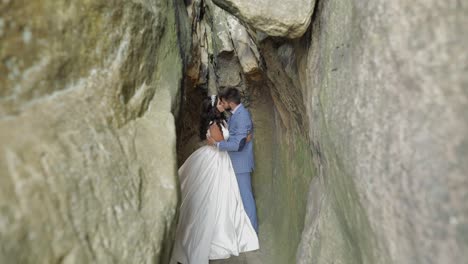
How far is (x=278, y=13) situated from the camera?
5.59 ft

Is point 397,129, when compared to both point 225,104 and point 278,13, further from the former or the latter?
point 225,104

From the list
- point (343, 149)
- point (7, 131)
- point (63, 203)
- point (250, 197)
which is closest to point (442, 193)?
point (343, 149)

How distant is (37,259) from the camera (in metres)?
0.91

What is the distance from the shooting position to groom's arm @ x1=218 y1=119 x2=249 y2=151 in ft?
10.5

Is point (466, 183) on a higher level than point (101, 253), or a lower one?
higher

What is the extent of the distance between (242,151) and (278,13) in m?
1.95

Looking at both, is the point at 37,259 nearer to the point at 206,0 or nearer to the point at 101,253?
the point at 101,253

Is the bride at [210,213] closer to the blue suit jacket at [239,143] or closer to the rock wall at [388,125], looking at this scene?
the blue suit jacket at [239,143]

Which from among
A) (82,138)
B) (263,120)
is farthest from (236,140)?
(82,138)

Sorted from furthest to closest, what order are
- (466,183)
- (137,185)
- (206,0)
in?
(206,0) < (137,185) < (466,183)

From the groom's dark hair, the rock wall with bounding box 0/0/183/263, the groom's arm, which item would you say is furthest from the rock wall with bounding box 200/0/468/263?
the groom's dark hair

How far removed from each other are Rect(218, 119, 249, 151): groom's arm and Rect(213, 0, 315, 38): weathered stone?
161 centimetres

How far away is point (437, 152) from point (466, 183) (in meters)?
0.11

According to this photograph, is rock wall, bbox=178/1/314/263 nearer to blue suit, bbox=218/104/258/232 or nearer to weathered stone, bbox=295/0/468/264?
blue suit, bbox=218/104/258/232
